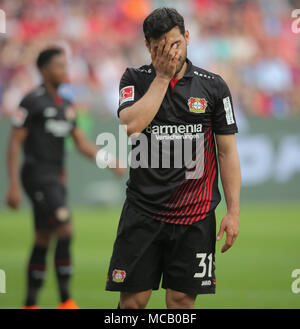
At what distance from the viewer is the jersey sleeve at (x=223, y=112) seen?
4.32 m

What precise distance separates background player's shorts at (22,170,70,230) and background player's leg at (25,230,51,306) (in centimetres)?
10

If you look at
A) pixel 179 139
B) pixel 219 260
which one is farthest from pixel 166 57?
pixel 219 260

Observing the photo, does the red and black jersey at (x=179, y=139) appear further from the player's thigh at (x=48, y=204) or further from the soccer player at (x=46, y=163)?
the player's thigh at (x=48, y=204)

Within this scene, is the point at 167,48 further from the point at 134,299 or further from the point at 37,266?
the point at 37,266

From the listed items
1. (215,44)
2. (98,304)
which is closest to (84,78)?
(215,44)

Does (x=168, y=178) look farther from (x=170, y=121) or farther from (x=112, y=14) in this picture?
(x=112, y=14)

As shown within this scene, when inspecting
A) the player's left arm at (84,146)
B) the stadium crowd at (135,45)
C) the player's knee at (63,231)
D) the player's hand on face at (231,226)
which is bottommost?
the player's knee at (63,231)

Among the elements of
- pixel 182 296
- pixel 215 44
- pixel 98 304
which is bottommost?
pixel 98 304

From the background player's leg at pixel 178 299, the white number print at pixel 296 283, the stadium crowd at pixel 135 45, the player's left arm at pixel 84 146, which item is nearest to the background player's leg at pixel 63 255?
the player's left arm at pixel 84 146

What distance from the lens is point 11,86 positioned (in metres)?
15.5

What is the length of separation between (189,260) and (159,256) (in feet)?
0.63

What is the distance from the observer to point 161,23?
4.01 meters
